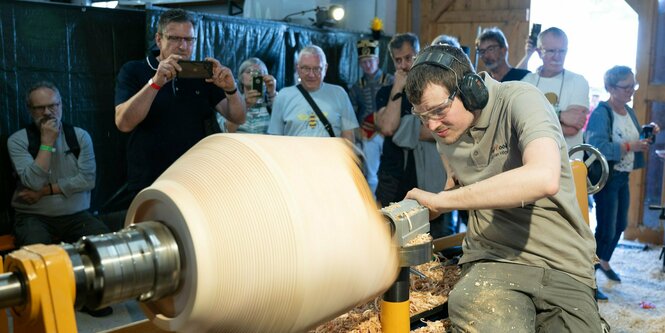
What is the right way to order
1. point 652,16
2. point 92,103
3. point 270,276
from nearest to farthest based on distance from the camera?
point 270,276, point 92,103, point 652,16

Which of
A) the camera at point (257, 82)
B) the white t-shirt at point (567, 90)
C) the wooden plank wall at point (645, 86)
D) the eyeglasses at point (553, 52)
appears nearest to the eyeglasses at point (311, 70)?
the camera at point (257, 82)

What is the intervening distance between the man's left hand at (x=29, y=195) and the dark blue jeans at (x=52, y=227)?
4.1 inches

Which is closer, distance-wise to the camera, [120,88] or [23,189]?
[120,88]

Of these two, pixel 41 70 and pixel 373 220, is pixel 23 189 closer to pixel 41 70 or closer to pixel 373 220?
pixel 41 70

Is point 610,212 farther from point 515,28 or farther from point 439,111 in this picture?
point 439,111

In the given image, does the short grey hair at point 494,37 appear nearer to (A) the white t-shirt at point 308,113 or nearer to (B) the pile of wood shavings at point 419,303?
(A) the white t-shirt at point 308,113

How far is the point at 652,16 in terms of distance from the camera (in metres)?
6.45

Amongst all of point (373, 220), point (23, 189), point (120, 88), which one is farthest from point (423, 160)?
point (373, 220)

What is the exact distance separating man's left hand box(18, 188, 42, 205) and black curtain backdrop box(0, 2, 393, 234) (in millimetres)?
319

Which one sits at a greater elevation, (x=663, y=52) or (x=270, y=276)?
(x=663, y=52)

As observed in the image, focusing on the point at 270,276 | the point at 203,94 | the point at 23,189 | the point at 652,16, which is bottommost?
the point at 23,189

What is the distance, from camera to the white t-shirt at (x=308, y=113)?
4383 millimetres

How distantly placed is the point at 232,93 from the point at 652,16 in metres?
4.95

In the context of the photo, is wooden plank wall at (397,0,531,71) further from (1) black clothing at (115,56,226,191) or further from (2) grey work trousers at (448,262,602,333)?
(2) grey work trousers at (448,262,602,333)
